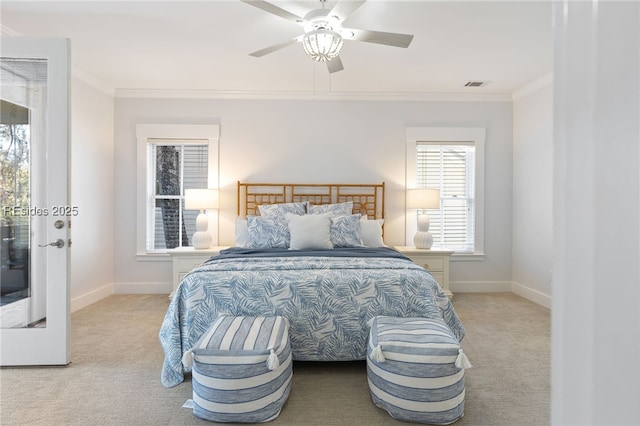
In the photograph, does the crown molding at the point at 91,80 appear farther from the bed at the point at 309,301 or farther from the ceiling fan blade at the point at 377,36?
the ceiling fan blade at the point at 377,36

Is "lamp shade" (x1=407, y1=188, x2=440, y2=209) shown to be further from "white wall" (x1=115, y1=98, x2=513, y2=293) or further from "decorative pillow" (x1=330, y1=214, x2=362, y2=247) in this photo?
"decorative pillow" (x1=330, y1=214, x2=362, y2=247)

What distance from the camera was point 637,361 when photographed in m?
0.31

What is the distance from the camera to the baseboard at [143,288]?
4727 mm

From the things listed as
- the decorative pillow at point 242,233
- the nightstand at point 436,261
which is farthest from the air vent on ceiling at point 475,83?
the decorative pillow at point 242,233

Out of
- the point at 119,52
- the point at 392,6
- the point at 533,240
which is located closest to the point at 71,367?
the point at 119,52

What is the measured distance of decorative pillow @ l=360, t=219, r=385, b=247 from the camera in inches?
163

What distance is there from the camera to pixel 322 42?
2.52m

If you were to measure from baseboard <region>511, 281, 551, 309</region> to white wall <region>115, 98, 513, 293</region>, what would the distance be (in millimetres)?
148

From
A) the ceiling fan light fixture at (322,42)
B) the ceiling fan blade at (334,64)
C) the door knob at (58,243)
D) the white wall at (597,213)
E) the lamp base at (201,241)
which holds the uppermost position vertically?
the ceiling fan blade at (334,64)

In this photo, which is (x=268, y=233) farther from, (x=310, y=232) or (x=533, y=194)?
(x=533, y=194)

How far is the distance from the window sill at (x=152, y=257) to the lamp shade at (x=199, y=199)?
841mm

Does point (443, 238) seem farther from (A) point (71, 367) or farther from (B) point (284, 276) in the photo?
(A) point (71, 367)

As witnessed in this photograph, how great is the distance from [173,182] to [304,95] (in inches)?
80.4

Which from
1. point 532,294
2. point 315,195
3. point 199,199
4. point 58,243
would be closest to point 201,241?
point 199,199
